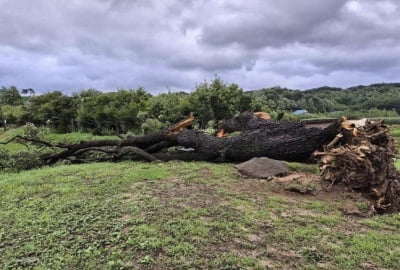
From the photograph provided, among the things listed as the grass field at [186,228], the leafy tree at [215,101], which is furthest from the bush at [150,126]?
the grass field at [186,228]

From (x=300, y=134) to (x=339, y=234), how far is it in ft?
12.3

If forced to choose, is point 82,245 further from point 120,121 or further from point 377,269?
point 120,121

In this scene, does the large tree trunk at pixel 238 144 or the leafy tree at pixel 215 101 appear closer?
the large tree trunk at pixel 238 144

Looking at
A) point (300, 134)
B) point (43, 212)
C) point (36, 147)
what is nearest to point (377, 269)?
point (43, 212)

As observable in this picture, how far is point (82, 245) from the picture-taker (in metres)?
3.69

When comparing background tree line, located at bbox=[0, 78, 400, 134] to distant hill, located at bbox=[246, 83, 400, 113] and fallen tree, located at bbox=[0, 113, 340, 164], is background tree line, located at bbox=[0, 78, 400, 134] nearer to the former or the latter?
fallen tree, located at bbox=[0, 113, 340, 164]

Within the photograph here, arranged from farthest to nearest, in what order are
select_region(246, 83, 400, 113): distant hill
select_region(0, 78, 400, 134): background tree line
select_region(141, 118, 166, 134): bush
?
select_region(246, 83, 400, 113): distant hill, select_region(0, 78, 400, 134): background tree line, select_region(141, 118, 166, 134): bush

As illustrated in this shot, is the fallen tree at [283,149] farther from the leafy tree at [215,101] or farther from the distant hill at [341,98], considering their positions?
the distant hill at [341,98]

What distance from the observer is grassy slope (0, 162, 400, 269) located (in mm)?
3389

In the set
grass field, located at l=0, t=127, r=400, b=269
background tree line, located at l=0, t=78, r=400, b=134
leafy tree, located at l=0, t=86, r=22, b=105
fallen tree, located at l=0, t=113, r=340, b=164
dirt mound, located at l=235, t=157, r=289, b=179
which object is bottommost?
grass field, located at l=0, t=127, r=400, b=269

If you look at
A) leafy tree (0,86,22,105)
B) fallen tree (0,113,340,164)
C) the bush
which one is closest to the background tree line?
the bush

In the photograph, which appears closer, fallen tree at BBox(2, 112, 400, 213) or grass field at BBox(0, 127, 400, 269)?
grass field at BBox(0, 127, 400, 269)

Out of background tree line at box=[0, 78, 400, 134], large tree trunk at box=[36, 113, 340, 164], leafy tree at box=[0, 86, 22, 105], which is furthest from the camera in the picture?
leafy tree at box=[0, 86, 22, 105]

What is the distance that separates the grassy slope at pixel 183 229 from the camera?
3389 mm
